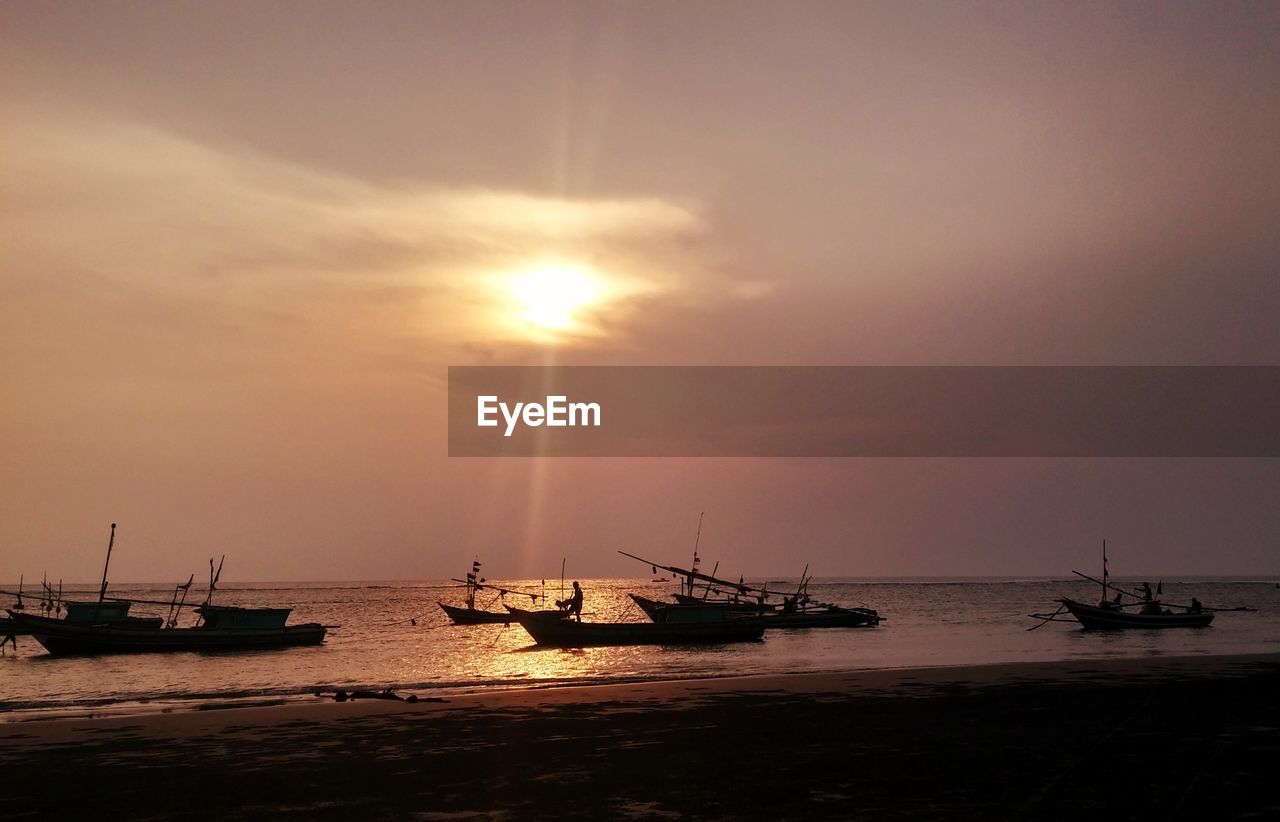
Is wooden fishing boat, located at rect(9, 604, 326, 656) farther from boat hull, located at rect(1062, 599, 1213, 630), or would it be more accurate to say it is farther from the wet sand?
boat hull, located at rect(1062, 599, 1213, 630)

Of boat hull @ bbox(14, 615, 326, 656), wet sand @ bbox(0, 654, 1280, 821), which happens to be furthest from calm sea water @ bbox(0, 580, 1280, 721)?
wet sand @ bbox(0, 654, 1280, 821)

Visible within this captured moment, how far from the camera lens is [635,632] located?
222 ft

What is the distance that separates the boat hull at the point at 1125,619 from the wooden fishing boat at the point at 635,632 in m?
26.6

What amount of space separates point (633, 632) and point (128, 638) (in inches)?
1303

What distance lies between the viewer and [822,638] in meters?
79.4

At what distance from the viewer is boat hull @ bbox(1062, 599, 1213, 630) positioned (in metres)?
78.2

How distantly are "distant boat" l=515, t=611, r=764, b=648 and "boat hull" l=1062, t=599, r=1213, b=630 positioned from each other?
1054 inches

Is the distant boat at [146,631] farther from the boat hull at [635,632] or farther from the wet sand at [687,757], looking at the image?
the wet sand at [687,757]

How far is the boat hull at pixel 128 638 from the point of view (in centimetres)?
6550

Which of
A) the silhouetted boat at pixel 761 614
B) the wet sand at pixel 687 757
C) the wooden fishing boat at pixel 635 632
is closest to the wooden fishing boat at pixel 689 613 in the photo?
the silhouetted boat at pixel 761 614

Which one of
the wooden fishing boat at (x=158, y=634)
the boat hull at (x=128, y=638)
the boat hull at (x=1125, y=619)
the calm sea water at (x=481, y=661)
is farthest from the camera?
the boat hull at (x=1125, y=619)

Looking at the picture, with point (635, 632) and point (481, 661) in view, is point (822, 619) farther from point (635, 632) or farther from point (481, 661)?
point (481, 661)

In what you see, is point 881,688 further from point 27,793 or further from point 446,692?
point 27,793

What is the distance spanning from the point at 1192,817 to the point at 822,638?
214ft
